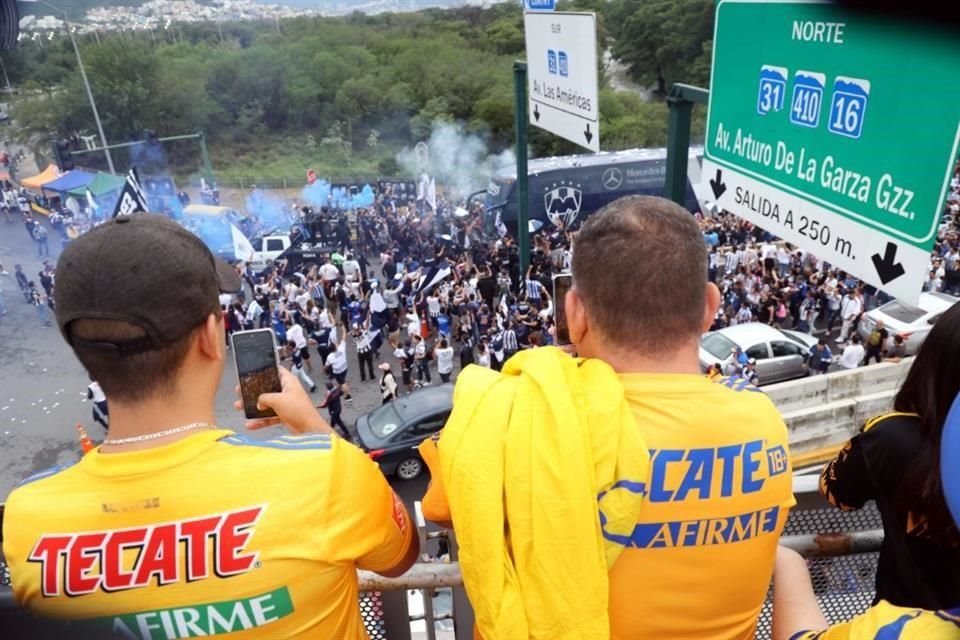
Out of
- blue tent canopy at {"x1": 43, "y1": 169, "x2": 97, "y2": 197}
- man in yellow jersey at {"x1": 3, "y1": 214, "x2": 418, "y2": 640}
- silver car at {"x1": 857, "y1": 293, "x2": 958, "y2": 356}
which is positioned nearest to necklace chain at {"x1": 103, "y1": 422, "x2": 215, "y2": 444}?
man in yellow jersey at {"x1": 3, "y1": 214, "x2": 418, "y2": 640}

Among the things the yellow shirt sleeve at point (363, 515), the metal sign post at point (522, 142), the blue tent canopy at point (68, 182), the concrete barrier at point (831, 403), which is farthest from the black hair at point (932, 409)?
the blue tent canopy at point (68, 182)

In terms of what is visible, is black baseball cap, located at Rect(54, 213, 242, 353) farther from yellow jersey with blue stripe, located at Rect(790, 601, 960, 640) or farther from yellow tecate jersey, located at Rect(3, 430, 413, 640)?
yellow jersey with blue stripe, located at Rect(790, 601, 960, 640)

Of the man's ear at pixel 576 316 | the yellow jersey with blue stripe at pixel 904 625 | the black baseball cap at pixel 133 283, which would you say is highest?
the black baseball cap at pixel 133 283

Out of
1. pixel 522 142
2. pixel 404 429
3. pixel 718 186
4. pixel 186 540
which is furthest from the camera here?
pixel 522 142

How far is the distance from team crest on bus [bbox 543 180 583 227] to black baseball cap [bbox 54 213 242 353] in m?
21.4

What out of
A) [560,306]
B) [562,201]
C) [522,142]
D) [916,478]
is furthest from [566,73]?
[562,201]

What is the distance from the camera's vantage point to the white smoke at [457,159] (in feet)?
117

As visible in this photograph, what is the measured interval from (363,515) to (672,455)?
616 millimetres

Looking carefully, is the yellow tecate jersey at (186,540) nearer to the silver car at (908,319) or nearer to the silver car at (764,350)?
the silver car at (764,350)

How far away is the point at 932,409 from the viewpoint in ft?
5.20

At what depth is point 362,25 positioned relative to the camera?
191ft

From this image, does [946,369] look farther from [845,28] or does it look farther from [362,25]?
[362,25]

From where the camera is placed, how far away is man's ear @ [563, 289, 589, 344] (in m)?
1.57

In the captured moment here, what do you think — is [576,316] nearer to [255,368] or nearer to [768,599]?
[255,368]
